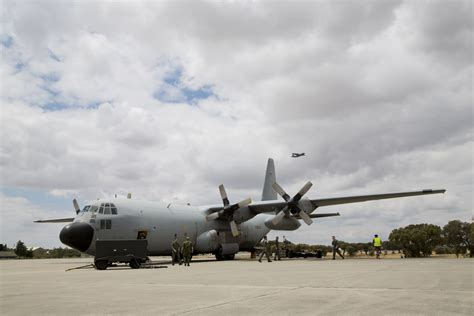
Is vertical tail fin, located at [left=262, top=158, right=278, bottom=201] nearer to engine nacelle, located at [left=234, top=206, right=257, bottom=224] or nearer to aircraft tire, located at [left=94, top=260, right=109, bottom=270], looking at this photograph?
engine nacelle, located at [left=234, top=206, right=257, bottom=224]

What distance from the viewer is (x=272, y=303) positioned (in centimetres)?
778

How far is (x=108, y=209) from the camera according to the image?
26375mm

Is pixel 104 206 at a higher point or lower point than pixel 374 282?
higher

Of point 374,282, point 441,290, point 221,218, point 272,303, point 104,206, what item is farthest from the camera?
point 221,218

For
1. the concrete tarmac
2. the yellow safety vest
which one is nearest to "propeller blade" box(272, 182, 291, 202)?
the yellow safety vest

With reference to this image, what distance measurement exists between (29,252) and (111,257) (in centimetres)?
5610

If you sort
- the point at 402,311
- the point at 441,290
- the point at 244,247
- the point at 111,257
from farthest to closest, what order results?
the point at 244,247 < the point at 111,257 < the point at 441,290 < the point at 402,311

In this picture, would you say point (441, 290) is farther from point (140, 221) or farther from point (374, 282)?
point (140, 221)

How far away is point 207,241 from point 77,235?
35.1ft

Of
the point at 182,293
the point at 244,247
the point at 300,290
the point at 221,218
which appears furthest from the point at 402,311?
the point at 244,247

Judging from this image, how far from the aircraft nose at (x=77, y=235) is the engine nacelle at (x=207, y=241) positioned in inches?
381

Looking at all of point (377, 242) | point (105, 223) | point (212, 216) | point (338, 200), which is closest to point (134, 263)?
point (105, 223)

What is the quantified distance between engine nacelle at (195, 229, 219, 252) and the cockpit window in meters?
8.09

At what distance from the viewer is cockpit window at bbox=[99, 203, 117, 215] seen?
1028 inches
